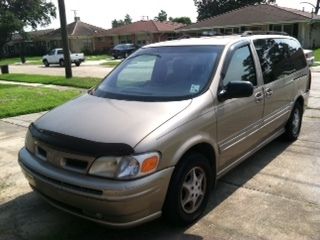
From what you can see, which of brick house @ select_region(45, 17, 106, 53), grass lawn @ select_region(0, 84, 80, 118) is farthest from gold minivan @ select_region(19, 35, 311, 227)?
brick house @ select_region(45, 17, 106, 53)

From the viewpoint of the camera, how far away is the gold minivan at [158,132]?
3.47m

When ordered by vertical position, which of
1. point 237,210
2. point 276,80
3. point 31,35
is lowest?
point 237,210

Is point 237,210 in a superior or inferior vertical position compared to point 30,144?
inferior

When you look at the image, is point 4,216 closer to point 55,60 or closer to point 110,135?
point 110,135

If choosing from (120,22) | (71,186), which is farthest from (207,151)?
(120,22)

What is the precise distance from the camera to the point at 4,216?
4.51 metres

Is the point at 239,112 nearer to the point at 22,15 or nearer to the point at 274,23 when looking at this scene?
the point at 274,23

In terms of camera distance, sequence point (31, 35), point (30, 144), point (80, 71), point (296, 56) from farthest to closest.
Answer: point (31, 35) < point (80, 71) < point (296, 56) < point (30, 144)

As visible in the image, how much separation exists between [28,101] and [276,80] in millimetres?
7920

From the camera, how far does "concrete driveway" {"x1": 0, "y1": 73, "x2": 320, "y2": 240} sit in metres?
4.00

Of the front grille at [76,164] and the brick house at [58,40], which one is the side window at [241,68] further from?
the brick house at [58,40]

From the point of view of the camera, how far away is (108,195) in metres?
3.37

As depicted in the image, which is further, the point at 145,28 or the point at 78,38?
the point at 78,38

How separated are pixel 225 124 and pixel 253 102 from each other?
74 cm
